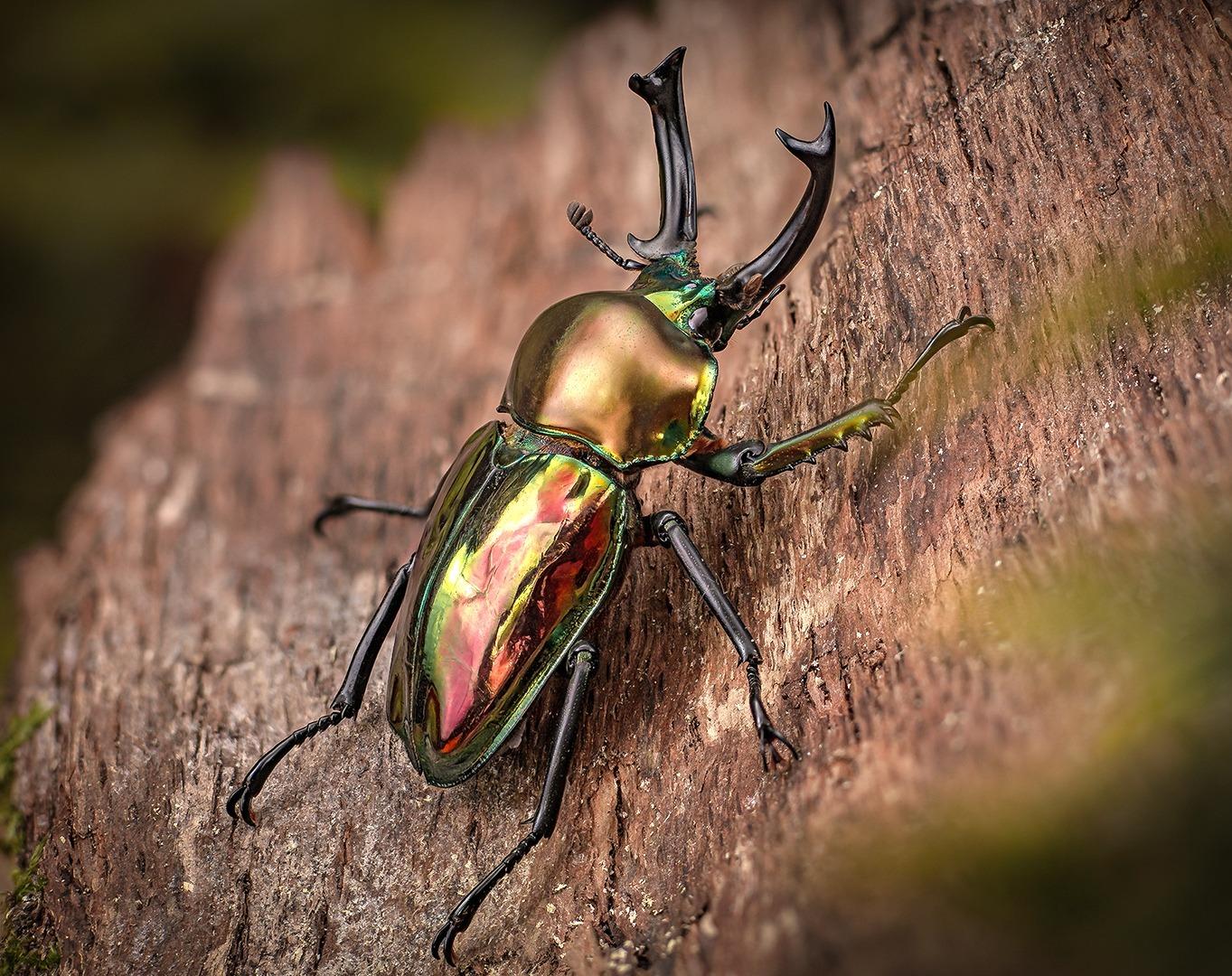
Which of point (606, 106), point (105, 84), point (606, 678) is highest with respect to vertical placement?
point (105, 84)

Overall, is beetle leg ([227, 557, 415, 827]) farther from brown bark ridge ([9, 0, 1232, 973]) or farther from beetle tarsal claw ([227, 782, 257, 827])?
brown bark ridge ([9, 0, 1232, 973])

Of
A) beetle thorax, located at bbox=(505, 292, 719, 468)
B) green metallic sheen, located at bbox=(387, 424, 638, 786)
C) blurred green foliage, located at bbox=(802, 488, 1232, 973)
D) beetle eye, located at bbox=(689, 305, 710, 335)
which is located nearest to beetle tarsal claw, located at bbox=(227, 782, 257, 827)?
green metallic sheen, located at bbox=(387, 424, 638, 786)

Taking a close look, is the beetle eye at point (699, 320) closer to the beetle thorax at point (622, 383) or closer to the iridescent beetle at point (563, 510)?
the iridescent beetle at point (563, 510)

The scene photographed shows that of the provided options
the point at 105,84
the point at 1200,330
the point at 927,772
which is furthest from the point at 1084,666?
the point at 105,84

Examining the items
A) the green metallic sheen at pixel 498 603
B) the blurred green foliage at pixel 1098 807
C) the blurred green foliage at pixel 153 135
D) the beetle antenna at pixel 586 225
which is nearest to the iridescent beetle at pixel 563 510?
the green metallic sheen at pixel 498 603

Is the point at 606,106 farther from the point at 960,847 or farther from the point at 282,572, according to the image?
the point at 960,847

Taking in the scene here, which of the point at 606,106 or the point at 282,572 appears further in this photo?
the point at 606,106

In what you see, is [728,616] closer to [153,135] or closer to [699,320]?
[699,320]
